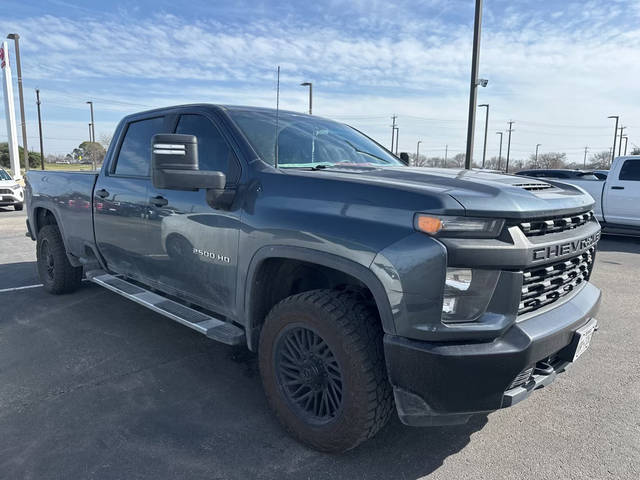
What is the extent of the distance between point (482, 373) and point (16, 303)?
5.11 metres

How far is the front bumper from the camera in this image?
206 centimetres

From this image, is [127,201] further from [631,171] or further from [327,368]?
[631,171]

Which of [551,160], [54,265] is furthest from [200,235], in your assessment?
[551,160]

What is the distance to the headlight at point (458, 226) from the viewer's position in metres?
2.08

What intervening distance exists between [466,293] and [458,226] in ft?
0.96

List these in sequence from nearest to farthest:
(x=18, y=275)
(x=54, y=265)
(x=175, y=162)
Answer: (x=175, y=162)
(x=54, y=265)
(x=18, y=275)

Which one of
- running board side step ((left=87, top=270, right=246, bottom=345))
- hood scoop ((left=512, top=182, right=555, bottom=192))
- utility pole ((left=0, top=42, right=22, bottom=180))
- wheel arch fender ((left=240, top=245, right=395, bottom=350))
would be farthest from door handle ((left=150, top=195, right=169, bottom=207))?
utility pole ((left=0, top=42, right=22, bottom=180))

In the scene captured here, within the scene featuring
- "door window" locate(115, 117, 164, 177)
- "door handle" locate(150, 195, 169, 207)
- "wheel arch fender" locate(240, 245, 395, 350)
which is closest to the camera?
"wheel arch fender" locate(240, 245, 395, 350)

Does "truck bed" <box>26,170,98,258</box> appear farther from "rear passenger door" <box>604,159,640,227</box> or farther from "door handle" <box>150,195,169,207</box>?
"rear passenger door" <box>604,159,640,227</box>

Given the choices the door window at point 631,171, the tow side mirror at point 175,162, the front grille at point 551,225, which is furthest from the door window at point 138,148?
the door window at point 631,171

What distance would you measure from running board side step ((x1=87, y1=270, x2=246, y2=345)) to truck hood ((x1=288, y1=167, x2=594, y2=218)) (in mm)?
1185

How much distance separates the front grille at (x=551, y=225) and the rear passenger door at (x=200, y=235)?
160cm

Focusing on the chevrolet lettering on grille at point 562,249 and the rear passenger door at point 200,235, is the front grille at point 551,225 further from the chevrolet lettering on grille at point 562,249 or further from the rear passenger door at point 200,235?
the rear passenger door at point 200,235

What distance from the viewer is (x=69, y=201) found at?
4.96 metres
